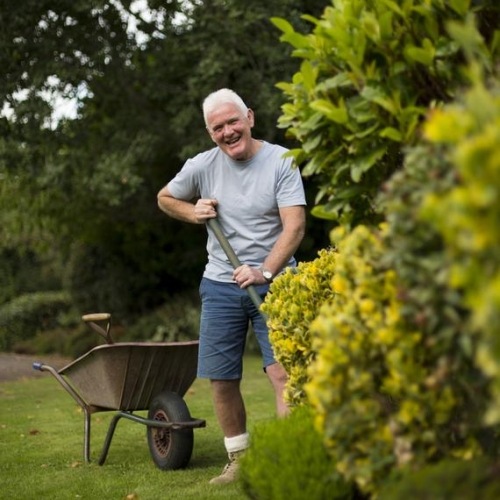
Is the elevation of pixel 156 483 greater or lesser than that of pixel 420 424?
lesser

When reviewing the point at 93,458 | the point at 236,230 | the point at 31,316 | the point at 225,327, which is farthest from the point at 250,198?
the point at 31,316

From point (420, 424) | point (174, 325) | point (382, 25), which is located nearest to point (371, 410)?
point (420, 424)

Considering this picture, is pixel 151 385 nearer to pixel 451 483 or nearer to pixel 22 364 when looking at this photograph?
pixel 451 483

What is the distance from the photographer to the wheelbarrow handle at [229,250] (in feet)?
16.4

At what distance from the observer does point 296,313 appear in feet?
14.5

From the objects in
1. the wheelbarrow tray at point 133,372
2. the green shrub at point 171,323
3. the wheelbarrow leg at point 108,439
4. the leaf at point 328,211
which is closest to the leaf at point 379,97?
the leaf at point 328,211

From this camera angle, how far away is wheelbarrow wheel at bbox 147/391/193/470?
5805 millimetres

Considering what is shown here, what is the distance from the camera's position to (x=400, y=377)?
2957 mm

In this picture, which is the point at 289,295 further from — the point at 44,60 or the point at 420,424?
the point at 44,60

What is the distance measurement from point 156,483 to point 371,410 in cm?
273

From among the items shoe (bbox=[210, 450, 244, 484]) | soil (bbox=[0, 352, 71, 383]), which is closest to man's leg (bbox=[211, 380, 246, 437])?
shoe (bbox=[210, 450, 244, 484])

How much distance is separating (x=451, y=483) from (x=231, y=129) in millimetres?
2713

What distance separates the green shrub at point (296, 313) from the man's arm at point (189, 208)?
0.75 meters

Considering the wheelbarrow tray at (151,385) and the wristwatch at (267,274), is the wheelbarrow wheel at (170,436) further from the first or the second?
the wristwatch at (267,274)
